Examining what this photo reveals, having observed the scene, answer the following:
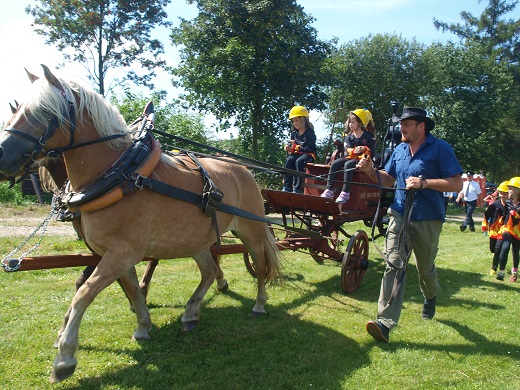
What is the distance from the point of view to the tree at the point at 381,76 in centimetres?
2605

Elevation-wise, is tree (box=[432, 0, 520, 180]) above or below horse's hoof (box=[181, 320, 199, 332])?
above

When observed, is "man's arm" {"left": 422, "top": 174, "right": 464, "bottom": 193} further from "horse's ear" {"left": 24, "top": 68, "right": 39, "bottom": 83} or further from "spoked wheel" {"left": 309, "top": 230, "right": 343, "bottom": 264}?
"horse's ear" {"left": 24, "top": 68, "right": 39, "bottom": 83}

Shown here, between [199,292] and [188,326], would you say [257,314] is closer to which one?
[199,292]

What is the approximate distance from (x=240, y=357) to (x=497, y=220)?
5822 millimetres

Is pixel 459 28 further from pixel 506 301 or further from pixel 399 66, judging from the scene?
pixel 506 301

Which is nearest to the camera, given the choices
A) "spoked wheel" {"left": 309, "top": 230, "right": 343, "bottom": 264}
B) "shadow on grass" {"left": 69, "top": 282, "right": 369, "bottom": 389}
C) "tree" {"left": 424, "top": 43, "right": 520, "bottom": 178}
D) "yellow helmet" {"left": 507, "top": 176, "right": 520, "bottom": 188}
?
"shadow on grass" {"left": 69, "top": 282, "right": 369, "bottom": 389}

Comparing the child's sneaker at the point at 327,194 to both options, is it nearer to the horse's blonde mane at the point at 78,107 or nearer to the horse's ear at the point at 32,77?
the horse's blonde mane at the point at 78,107

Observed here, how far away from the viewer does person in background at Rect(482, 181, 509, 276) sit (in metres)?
7.59

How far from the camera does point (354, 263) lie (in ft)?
20.2

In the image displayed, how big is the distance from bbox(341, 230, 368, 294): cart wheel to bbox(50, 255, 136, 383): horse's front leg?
129 inches

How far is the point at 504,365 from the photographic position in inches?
156

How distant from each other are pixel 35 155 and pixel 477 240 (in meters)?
11.2

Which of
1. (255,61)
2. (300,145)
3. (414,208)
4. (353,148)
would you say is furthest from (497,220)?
(255,61)

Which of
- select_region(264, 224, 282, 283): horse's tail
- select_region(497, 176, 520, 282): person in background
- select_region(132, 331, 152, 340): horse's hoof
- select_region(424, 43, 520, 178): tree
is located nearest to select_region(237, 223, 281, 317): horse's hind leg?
select_region(264, 224, 282, 283): horse's tail
